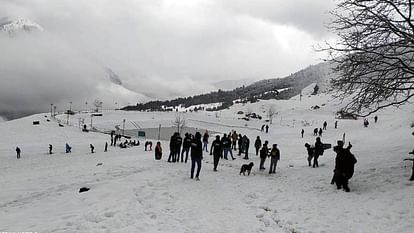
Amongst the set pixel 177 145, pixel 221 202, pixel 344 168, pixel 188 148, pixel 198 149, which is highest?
pixel 198 149

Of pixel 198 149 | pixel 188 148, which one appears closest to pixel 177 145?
pixel 188 148

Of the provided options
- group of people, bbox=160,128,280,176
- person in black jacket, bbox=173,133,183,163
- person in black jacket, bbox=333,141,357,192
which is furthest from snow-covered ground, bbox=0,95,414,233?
person in black jacket, bbox=173,133,183,163

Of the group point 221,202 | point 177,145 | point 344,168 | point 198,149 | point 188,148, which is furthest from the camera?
point 177,145

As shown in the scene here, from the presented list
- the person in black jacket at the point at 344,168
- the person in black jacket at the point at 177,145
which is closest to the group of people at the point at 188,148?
the person in black jacket at the point at 177,145

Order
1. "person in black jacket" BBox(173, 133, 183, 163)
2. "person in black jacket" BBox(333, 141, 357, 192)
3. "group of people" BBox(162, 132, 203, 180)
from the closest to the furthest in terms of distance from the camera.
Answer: "person in black jacket" BBox(333, 141, 357, 192), "group of people" BBox(162, 132, 203, 180), "person in black jacket" BBox(173, 133, 183, 163)

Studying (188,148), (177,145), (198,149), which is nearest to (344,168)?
(198,149)

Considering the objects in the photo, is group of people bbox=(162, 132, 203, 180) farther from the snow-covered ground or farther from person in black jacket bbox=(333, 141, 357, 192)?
person in black jacket bbox=(333, 141, 357, 192)

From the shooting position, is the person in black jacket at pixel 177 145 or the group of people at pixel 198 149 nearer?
the group of people at pixel 198 149

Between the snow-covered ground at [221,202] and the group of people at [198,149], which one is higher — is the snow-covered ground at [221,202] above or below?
below

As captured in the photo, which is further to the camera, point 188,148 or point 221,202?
point 188,148

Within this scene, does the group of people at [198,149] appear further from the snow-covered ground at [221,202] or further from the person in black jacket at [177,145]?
the snow-covered ground at [221,202]

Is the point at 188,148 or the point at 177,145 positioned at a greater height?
the point at 177,145

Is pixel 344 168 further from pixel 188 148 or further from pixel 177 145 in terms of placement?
pixel 177 145

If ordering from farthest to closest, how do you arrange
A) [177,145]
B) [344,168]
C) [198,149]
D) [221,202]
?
[177,145] → [198,149] → [344,168] → [221,202]
